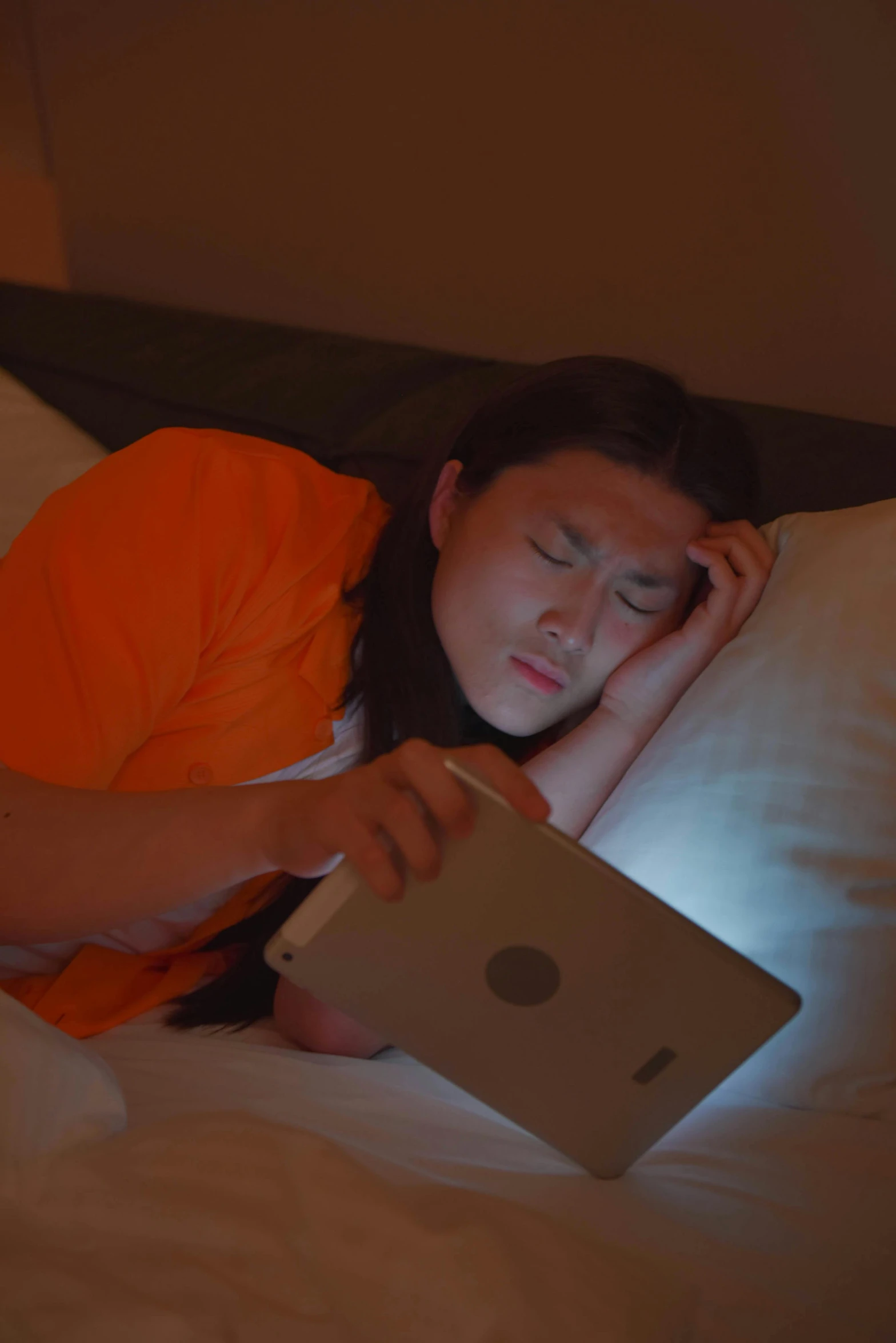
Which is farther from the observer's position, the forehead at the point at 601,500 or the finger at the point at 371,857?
the forehead at the point at 601,500

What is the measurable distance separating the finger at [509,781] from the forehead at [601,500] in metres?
0.45

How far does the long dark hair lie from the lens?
99 cm

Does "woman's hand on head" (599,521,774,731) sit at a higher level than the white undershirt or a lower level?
higher

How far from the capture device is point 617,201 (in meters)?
1.42

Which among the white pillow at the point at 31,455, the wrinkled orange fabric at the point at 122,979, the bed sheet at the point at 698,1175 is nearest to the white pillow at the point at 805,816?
the bed sheet at the point at 698,1175

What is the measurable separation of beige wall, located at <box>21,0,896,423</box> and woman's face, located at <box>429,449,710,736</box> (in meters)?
0.54

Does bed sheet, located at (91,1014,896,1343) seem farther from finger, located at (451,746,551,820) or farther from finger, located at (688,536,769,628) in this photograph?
finger, located at (688,536,769,628)

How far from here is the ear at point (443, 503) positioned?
3.47ft

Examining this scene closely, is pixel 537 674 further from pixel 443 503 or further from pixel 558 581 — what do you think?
pixel 443 503

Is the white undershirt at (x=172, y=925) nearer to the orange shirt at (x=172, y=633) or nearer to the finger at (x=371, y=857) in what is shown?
the orange shirt at (x=172, y=633)

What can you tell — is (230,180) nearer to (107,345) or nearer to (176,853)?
(107,345)

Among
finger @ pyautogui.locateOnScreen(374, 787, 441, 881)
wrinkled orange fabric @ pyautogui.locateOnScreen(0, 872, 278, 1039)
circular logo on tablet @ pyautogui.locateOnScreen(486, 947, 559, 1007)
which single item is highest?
finger @ pyautogui.locateOnScreen(374, 787, 441, 881)

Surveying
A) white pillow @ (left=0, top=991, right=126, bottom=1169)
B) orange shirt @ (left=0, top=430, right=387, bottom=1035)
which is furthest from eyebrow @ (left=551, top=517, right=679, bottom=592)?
white pillow @ (left=0, top=991, right=126, bottom=1169)

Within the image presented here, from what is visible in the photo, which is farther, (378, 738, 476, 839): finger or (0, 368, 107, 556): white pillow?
(0, 368, 107, 556): white pillow
